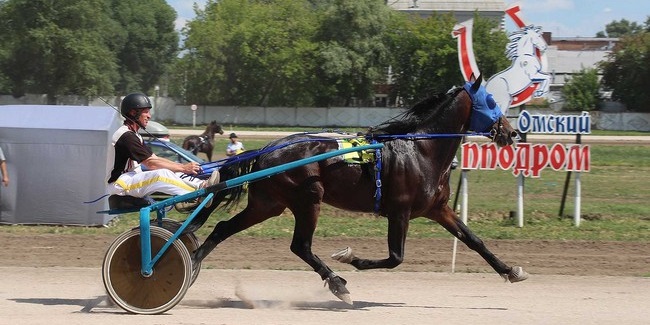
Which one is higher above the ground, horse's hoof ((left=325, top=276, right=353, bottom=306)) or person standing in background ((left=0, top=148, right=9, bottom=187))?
person standing in background ((left=0, top=148, right=9, bottom=187))

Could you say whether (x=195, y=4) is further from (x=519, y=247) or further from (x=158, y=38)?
(x=519, y=247)

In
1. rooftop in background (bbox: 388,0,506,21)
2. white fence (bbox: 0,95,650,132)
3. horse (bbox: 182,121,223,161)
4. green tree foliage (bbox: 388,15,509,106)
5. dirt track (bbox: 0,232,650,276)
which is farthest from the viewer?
rooftop in background (bbox: 388,0,506,21)

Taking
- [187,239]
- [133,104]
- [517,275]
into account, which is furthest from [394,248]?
[133,104]

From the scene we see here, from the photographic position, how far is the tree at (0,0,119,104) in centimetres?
6247

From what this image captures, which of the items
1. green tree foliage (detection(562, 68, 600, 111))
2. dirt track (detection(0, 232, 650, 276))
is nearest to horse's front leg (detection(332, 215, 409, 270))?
dirt track (detection(0, 232, 650, 276))

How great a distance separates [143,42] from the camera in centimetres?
8631

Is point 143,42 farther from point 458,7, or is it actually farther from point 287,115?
point 458,7

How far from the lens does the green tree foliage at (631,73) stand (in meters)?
63.7

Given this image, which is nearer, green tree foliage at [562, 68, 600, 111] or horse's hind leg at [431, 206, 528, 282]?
horse's hind leg at [431, 206, 528, 282]

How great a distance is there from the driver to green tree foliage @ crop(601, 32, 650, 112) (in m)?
60.1

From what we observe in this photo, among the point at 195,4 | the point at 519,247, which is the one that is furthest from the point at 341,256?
the point at 195,4

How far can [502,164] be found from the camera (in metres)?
15.5

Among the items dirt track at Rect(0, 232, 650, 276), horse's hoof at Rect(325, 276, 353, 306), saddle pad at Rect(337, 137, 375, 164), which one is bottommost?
dirt track at Rect(0, 232, 650, 276)

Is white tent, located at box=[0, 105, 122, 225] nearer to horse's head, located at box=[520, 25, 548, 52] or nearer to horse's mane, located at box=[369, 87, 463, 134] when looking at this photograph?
horse's mane, located at box=[369, 87, 463, 134]
